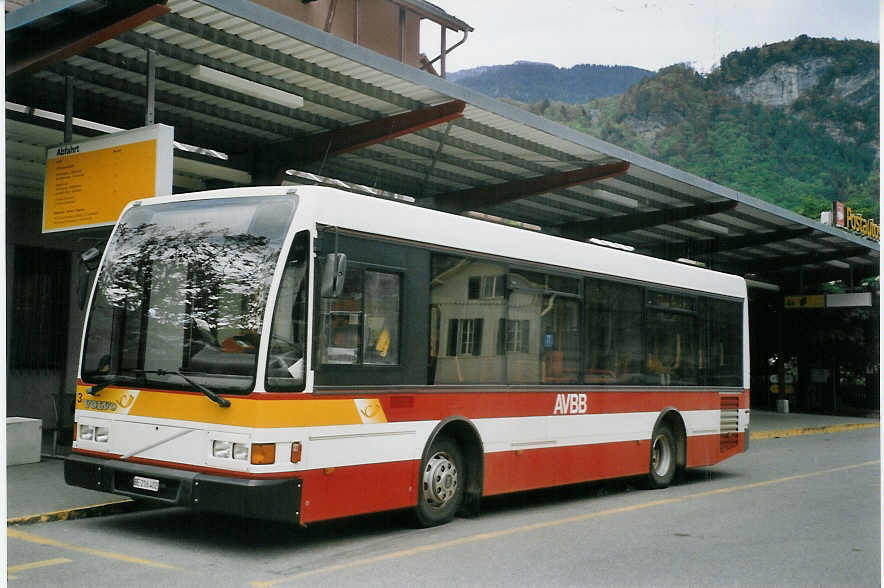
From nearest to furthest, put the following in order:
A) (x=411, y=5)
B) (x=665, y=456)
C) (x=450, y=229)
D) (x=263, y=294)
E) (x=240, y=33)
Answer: (x=263, y=294) → (x=450, y=229) → (x=240, y=33) → (x=665, y=456) → (x=411, y=5)

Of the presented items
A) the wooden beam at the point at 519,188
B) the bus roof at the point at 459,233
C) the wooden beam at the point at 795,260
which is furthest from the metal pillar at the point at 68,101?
the wooden beam at the point at 795,260

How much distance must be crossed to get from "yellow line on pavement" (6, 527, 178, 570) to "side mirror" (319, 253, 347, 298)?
2.26 metres

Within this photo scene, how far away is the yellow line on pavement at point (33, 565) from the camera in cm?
685

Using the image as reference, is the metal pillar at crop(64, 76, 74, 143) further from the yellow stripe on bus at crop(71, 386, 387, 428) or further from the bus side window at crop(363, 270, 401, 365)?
the bus side window at crop(363, 270, 401, 365)

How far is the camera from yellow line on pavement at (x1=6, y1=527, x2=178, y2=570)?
728 cm

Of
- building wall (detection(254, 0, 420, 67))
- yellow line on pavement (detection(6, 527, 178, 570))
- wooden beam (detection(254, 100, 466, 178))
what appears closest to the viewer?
yellow line on pavement (detection(6, 527, 178, 570))

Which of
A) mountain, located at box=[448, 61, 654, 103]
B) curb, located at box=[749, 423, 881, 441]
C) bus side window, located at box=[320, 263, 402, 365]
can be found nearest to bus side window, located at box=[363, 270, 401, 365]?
bus side window, located at box=[320, 263, 402, 365]

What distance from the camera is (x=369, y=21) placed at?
29781 millimetres

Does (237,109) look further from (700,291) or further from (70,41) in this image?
(700,291)

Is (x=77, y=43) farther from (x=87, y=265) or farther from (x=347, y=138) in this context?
(x=347, y=138)

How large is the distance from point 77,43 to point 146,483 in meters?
4.61

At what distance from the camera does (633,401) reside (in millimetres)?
12242

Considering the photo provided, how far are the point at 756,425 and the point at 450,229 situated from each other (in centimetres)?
1927

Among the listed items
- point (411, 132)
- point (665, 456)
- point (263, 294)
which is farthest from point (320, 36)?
point (665, 456)
